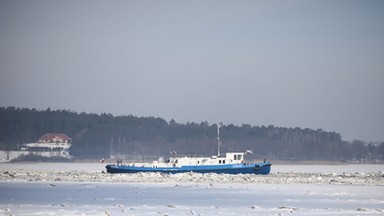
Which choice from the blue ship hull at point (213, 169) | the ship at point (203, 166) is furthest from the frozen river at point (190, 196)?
the ship at point (203, 166)

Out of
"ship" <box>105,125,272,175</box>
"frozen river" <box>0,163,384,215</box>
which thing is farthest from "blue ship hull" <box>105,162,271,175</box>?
"frozen river" <box>0,163,384,215</box>

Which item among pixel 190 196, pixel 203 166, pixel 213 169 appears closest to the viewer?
pixel 190 196

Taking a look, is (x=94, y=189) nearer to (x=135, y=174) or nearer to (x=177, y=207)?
(x=177, y=207)

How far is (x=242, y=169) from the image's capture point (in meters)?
81.9

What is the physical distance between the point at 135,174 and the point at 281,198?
32.3 metres

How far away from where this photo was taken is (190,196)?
51156 millimetres

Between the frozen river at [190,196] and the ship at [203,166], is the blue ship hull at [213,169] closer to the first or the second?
the ship at [203,166]

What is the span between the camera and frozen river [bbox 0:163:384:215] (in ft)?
134

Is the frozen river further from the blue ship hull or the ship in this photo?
the ship

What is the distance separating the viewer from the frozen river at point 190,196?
4084cm

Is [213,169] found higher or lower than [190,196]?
higher

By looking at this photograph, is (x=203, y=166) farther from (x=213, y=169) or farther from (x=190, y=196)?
(x=190, y=196)

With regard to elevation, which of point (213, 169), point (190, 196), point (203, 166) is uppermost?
point (203, 166)

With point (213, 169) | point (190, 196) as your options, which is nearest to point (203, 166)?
point (213, 169)
